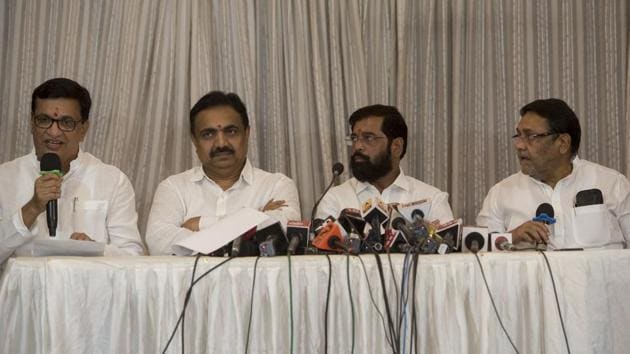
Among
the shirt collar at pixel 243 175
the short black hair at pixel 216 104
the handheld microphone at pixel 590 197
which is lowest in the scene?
the handheld microphone at pixel 590 197

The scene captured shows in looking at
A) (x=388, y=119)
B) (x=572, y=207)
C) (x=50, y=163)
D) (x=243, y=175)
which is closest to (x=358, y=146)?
(x=388, y=119)

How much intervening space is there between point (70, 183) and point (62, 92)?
1.32 ft

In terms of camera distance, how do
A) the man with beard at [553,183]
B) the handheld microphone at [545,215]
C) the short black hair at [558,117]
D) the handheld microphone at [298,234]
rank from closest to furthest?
the handheld microphone at [298,234], the handheld microphone at [545,215], the man with beard at [553,183], the short black hair at [558,117]

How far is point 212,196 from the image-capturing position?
3984 millimetres

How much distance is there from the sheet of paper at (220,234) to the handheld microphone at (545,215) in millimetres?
1208

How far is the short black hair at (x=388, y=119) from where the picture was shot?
4219 mm

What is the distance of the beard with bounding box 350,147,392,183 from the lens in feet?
13.5

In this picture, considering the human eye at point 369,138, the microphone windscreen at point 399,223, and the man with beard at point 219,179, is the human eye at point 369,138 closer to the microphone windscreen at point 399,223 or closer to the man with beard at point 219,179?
the man with beard at point 219,179

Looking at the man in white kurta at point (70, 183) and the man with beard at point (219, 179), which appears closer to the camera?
the man in white kurta at point (70, 183)

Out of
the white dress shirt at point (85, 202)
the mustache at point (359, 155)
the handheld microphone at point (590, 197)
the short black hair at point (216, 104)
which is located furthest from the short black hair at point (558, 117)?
the white dress shirt at point (85, 202)

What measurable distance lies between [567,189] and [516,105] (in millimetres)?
830

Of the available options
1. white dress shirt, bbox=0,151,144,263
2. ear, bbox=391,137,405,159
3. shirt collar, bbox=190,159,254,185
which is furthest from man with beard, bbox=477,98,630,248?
white dress shirt, bbox=0,151,144,263

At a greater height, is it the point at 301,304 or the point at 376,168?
the point at 376,168

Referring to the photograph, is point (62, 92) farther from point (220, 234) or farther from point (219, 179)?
point (220, 234)
